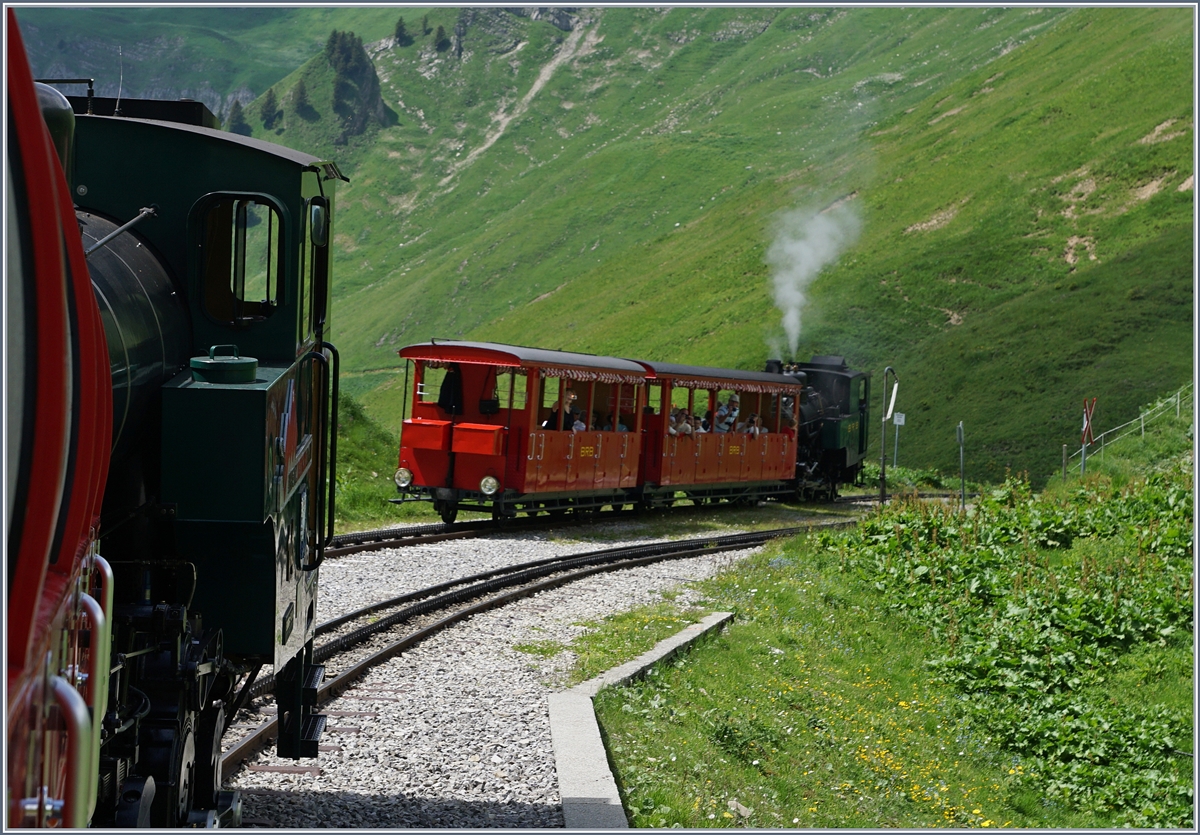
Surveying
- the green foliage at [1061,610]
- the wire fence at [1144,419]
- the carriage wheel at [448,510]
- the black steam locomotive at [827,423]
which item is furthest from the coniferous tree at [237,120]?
the green foliage at [1061,610]

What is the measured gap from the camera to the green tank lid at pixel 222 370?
418cm

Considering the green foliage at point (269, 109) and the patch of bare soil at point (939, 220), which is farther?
the green foliage at point (269, 109)

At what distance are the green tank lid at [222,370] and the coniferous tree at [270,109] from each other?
14669 centimetres

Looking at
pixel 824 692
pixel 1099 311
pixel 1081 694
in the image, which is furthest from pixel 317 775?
pixel 1099 311

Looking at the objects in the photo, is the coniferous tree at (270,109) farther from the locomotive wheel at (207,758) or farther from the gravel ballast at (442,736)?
the locomotive wheel at (207,758)

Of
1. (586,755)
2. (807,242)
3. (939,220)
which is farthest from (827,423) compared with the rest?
(807,242)

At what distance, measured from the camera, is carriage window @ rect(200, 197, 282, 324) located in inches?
190

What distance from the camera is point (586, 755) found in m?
6.83

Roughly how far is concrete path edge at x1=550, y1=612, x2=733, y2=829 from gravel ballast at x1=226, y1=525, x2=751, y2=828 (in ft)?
0.31

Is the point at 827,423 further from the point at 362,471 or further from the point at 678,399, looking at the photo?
the point at 362,471

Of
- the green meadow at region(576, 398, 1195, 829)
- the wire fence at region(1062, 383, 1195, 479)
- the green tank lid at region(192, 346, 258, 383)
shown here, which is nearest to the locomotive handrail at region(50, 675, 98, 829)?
the green tank lid at region(192, 346, 258, 383)

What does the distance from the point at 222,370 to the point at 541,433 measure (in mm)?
14286

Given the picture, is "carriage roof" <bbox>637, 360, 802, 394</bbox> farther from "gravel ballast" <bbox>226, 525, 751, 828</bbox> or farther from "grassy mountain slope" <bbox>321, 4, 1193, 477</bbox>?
"grassy mountain slope" <bbox>321, 4, 1193, 477</bbox>

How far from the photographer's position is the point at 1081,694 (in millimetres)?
11266
